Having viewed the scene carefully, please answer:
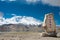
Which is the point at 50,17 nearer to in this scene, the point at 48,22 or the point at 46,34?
the point at 48,22

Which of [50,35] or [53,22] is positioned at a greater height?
[53,22]

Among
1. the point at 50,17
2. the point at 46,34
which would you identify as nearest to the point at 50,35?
the point at 46,34

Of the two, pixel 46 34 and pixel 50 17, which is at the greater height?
pixel 50 17

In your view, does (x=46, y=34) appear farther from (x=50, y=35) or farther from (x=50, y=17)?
(x=50, y=17)

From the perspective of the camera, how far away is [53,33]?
1143cm

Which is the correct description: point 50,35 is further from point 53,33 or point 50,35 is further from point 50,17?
point 50,17

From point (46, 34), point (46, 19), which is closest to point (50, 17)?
point (46, 19)

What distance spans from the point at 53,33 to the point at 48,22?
66 cm

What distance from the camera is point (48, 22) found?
1154 centimetres

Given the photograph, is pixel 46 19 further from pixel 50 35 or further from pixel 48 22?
pixel 50 35

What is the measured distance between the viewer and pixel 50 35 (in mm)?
11281

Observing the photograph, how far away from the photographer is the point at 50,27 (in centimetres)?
1155

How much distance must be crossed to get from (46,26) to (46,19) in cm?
38

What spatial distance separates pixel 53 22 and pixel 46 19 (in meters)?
0.42
